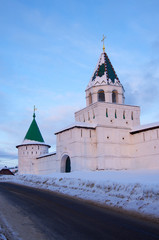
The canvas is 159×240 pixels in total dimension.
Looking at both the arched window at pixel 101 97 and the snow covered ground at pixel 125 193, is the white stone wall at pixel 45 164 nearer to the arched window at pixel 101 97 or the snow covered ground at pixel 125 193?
the arched window at pixel 101 97

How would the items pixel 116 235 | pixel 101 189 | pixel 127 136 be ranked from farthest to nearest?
1. pixel 127 136
2. pixel 101 189
3. pixel 116 235

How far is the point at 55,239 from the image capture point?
4.86 metres

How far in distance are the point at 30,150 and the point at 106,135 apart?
16000 mm

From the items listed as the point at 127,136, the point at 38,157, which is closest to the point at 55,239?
the point at 127,136

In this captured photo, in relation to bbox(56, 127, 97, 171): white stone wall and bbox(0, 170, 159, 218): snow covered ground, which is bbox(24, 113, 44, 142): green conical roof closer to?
bbox(56, 127, 97, 171): white stone wall

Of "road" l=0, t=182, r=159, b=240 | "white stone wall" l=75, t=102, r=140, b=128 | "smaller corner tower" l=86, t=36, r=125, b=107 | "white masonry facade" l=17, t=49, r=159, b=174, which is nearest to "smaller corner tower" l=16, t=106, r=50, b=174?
"white masonry facade" l=17, t=49, r=159, b=174

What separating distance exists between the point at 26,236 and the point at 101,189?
636 cm

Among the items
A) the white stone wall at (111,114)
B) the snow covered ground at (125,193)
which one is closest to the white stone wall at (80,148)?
the white stone wall at (111,114)

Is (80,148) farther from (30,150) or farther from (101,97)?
(30,150)

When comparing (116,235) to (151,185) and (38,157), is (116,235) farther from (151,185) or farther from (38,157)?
(38,157)

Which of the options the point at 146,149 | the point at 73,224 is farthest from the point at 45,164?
the point at 73,224

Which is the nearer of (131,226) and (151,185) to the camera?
(131,226)

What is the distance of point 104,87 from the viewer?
28.0 metres

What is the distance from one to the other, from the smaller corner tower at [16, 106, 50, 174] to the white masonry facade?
11124mm
